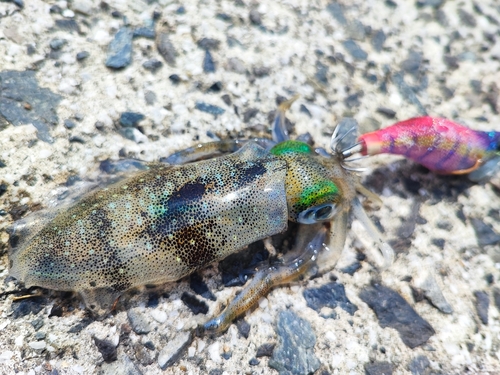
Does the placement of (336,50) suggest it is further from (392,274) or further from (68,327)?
(68,327)

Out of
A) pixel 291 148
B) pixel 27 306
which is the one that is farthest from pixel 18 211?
pixel 291 148

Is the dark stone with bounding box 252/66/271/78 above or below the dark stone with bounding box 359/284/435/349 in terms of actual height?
above

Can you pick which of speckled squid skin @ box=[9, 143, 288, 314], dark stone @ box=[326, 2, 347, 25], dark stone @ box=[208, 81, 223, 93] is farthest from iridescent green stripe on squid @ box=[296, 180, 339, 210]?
dark stone @ box=[326, 2, 347, 25]

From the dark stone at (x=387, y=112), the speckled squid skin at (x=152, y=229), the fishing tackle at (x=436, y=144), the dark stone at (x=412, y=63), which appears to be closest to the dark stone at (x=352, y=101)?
the dark stone at (x=387, y=112)

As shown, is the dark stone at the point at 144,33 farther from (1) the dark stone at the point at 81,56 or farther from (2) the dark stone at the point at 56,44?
(2) the dark stone at the point at 56,44

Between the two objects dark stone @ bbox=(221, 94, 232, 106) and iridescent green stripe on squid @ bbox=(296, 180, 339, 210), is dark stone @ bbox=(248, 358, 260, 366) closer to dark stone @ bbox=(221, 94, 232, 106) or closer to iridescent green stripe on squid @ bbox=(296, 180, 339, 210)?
iridescent green stripe on squid @ bbox=(296, 180, 339, 210)
